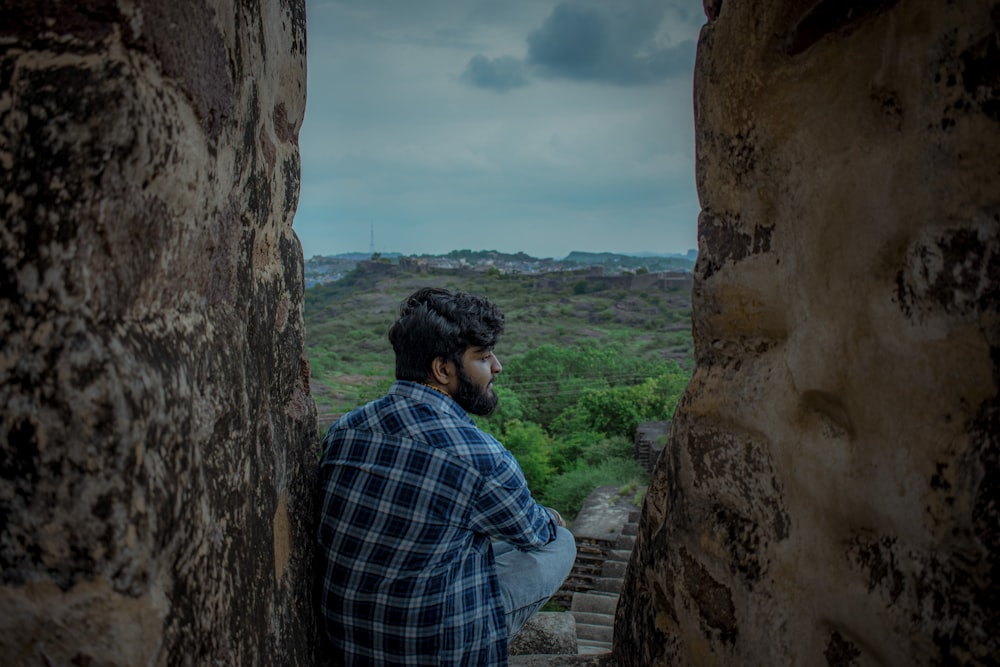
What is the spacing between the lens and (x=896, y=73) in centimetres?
103

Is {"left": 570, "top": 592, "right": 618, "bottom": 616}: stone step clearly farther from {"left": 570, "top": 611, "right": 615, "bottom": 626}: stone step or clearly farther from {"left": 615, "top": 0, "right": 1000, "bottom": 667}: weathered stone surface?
{"left": 615, "top": 0, "right": 1000, "bottom": 667}: weathered stone surface

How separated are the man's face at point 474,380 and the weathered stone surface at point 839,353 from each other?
433 mm

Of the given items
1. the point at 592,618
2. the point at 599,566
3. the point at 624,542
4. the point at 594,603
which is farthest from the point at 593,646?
the point at 624,542

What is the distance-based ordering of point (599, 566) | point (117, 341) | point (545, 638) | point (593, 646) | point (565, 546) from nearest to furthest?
point (117, 341) < point (565, 546) < point (545, 638) < point (593, 646) < point (599, 566)

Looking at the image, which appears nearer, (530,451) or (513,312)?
(530,451)

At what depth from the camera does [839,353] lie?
1101 mm

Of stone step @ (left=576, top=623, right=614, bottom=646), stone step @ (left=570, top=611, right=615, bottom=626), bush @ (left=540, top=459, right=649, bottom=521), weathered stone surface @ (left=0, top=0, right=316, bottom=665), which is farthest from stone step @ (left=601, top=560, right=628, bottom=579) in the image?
weathered stone surface @ (left=0, top=0, right=316, bottom=665)

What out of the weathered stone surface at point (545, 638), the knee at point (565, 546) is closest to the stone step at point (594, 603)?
the weathered stone surface at point (545, 638)

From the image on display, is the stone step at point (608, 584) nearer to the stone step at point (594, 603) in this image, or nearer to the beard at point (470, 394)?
the stone step at point (594, 603)

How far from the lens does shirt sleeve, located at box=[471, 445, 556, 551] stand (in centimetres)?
157

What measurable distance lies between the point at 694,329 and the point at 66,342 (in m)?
1.00

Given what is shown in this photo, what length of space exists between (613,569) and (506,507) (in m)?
4.32

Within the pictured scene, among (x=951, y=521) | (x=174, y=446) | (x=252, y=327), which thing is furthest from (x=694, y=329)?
(x=174, y=446)

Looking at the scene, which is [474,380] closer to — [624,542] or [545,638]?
[545,638]
